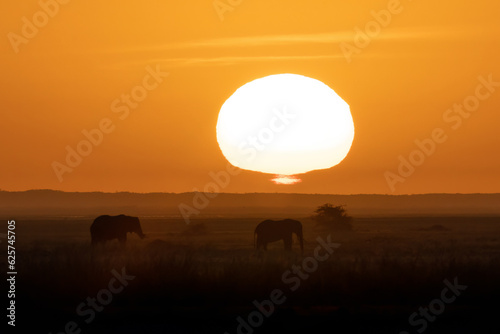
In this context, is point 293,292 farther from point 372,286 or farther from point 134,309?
point 134,309

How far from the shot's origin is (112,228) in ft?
128

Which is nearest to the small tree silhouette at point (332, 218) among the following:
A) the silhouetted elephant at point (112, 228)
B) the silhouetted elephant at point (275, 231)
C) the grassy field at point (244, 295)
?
the silhouetted elephant at point (275, 231)

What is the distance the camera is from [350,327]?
13836 mm

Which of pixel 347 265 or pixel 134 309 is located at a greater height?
pixel 347 265

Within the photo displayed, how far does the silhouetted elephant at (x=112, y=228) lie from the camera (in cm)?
3875

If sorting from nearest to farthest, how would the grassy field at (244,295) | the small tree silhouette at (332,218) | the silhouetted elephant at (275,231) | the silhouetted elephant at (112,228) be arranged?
the grassy field at (244,295), the silhouetted elephant at (112,228), the silhouetted elephant at (275,231), the small tree silhouette at (332,218)

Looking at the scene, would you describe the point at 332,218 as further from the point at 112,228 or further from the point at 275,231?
the point at 112,228

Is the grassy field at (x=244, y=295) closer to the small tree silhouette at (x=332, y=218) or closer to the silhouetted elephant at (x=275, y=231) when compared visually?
the silhouetted elephant at (x=275, y=231)

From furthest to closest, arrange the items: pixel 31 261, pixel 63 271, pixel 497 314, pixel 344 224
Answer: pixel 344 224 → pixel 31 261 → pixel 63 271 → pixel 497 314

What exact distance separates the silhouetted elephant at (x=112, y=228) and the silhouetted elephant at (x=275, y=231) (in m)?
4.83

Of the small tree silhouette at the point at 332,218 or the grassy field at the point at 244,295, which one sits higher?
the small tree silhouette at the point at 332,218

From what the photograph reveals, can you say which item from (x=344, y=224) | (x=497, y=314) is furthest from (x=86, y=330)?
(x=344, y=224)

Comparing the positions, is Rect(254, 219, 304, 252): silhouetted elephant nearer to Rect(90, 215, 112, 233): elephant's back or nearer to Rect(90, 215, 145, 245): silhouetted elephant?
Rect(90, 215, 145, 245): silhouetted elephant

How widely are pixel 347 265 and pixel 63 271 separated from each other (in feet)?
20.4
